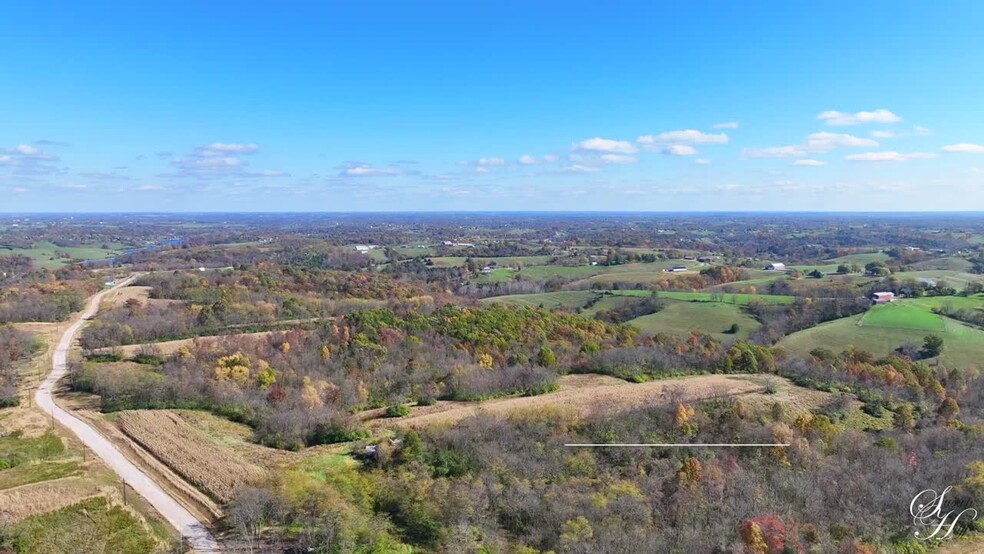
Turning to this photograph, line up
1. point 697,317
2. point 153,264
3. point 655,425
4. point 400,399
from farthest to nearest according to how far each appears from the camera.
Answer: point 153,264, point 697,317, point 400,399, point 655,425

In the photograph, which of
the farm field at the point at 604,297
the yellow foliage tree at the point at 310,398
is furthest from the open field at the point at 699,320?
the yellow foliage tree at the point at 310,398

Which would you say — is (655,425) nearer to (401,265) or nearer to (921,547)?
(921,547)

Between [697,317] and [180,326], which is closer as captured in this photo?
[180,326]

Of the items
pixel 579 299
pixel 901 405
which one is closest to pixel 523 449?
pixel 901 405

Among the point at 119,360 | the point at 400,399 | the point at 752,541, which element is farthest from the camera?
the point at 119,360

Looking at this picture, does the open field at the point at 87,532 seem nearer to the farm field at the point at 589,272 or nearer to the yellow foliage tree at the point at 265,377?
the yellow foliage tree at the point at 265,377

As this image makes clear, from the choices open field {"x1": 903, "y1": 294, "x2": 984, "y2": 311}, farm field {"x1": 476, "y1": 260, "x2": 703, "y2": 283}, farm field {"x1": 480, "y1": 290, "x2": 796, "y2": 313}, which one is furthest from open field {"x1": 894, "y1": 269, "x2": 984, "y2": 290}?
farm field {"x1": 476, "y1": 260, "x2": 703, "y2": 283}
